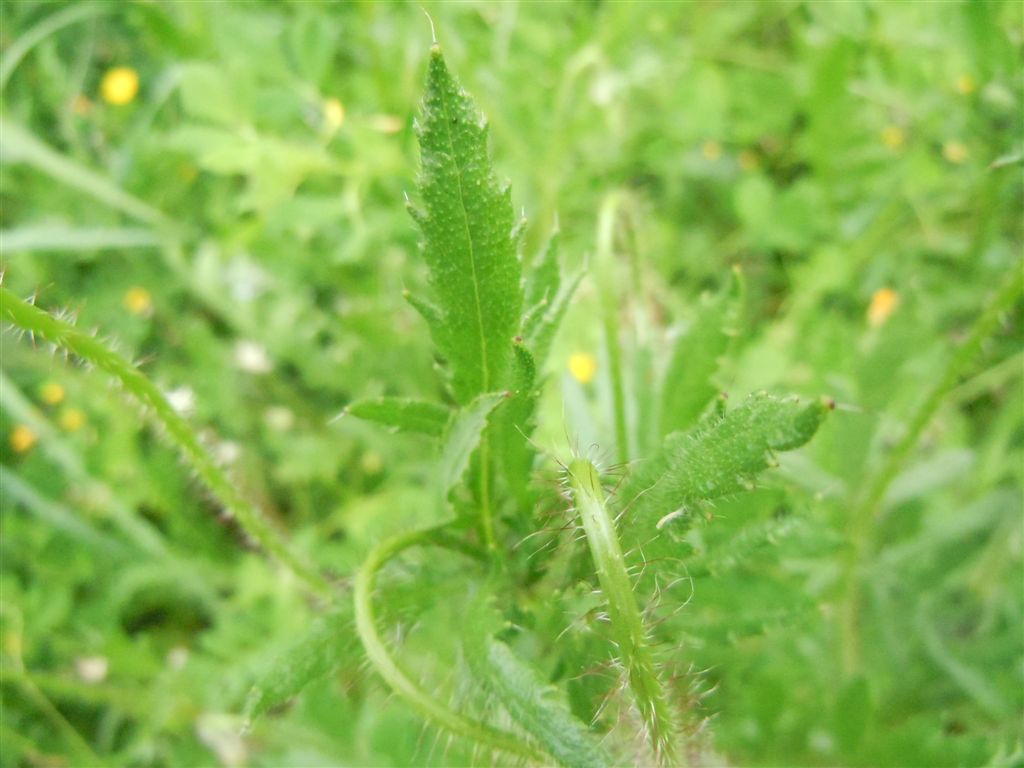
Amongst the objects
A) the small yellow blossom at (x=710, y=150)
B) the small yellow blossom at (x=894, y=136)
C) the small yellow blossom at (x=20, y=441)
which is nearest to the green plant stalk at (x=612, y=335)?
the small yellow blossom at (x=710, y=150)

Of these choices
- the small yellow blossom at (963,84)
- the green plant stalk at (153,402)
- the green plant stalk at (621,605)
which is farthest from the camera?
the small yellow blossom at (963,84)

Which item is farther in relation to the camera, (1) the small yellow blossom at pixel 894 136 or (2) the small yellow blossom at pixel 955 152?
(1) the small yellow blossom at pixel 894 136

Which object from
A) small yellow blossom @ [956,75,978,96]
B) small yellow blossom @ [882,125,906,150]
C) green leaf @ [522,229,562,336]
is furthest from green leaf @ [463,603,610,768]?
small yellow blossom @ [882,125,906,150]

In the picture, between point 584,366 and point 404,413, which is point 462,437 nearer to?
point 404,413

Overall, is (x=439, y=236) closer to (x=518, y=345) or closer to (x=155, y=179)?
(x=518, y=345)

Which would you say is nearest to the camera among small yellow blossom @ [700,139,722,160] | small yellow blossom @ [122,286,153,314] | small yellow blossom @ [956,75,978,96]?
small yellow blossom @ [956,75,978,96]

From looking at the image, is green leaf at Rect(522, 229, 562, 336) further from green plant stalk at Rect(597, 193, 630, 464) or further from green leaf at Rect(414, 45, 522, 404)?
green plant stalk at Rect(597, 193, 630, 464)

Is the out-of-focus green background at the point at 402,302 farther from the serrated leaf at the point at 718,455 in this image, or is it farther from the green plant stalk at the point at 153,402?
the serrated leaf at the point at 718,455
